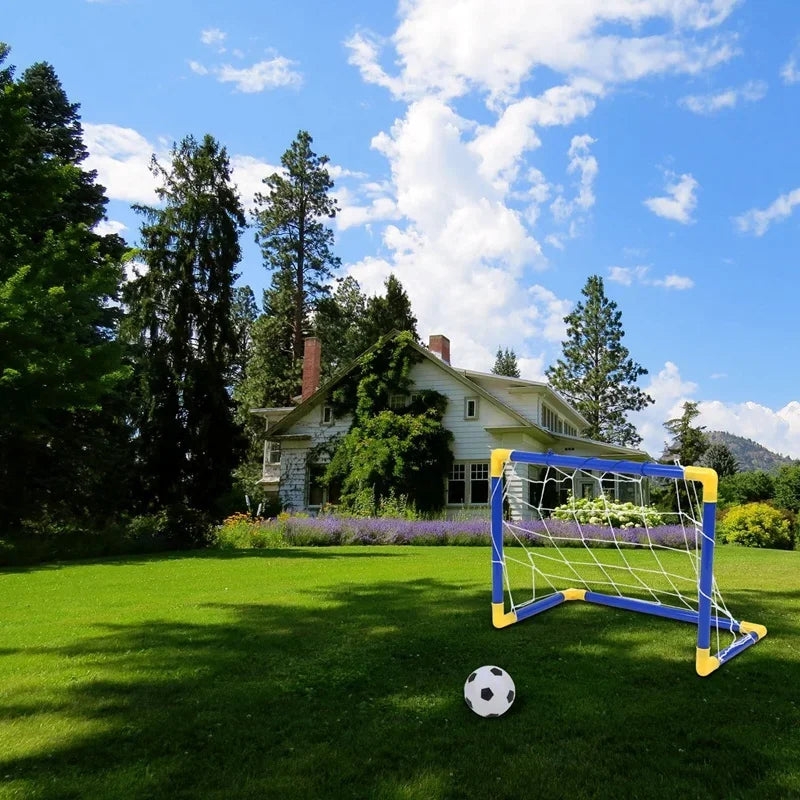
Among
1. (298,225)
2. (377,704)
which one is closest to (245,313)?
(298,225)

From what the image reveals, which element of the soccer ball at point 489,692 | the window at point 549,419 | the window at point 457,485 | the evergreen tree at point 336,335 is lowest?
the soccer ball at point 489,692

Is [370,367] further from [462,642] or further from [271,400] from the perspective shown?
[462,642]

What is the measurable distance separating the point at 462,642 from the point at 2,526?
17.5 metres

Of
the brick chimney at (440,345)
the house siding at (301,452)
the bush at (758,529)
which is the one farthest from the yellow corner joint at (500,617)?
the brick chimney at (440,345)

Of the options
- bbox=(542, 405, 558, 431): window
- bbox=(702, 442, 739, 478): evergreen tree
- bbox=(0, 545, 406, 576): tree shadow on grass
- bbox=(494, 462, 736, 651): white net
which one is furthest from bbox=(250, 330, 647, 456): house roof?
bbox=(702, 442, 739, 478): evergreen tree

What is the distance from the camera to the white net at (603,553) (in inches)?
327

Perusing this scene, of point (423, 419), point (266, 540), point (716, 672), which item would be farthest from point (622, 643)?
point (423, 419)

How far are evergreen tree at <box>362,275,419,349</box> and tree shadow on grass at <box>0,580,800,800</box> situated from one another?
119ft

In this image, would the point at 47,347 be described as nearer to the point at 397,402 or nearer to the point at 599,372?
the point at 397,402

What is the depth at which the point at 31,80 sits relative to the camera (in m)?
25.5

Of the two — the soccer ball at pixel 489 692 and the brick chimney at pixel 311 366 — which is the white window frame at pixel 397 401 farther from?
the soccer ball at pixel 489 692

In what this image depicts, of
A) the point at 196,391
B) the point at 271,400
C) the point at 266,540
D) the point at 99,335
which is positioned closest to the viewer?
the point at 266,540

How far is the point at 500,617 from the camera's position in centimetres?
684

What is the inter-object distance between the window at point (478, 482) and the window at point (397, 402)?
3963mm
